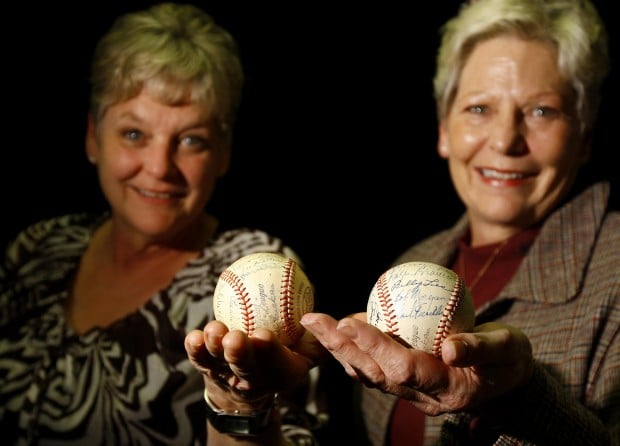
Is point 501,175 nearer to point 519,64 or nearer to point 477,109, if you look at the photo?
point 477,109

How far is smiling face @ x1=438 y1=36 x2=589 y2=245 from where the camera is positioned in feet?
6.55

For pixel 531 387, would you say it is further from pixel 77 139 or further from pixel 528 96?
pixel 77 139

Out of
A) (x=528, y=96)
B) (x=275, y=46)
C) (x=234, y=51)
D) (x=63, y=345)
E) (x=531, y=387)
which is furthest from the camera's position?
(x=275, y=46)

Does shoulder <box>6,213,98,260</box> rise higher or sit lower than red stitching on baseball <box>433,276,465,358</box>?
lower

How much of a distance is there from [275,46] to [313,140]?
50cm

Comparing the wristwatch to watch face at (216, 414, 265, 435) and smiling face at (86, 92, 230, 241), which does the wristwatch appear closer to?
watch face at (216, 414, 265, 435)

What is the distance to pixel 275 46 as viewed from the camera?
310 centimetres

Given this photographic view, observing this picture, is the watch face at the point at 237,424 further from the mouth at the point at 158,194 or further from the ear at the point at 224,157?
the ear at the point at 224,157

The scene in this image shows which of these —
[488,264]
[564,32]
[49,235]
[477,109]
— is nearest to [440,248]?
[488,264]

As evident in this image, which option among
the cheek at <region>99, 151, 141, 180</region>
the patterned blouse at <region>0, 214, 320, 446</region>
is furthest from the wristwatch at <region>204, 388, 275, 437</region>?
the cheek at <region>99, 151, 141, 180</region>

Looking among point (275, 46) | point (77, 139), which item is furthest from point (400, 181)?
point (77, 139)

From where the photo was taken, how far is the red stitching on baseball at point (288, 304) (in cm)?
155

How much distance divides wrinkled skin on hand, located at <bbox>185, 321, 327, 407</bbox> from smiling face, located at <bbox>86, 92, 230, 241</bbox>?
0.86 m

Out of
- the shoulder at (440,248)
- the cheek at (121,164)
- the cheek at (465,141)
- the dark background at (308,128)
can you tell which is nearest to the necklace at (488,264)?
the shoulder at (440,248)
